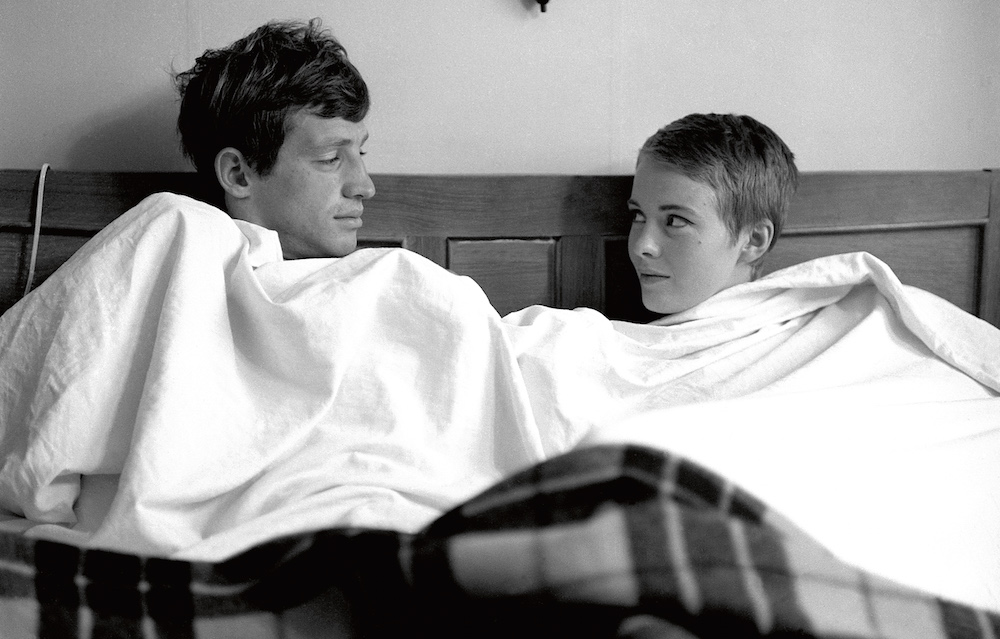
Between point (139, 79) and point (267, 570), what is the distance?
1006 millimetres

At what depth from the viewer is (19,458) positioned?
0.90 metres

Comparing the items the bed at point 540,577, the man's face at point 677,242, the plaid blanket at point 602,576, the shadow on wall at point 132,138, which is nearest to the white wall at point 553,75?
the shadow on wall at point 132,138

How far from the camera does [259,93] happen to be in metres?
1.24

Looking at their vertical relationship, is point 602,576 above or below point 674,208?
below

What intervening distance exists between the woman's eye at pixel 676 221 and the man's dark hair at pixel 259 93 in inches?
20.4

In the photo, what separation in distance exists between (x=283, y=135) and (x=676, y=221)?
1.99 ft

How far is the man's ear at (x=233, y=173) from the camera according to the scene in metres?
1.27

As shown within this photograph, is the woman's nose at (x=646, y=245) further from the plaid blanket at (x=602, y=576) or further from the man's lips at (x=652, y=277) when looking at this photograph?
the plaid blanket at (x=602, y=576)

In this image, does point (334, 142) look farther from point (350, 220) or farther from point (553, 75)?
point (553, 75)

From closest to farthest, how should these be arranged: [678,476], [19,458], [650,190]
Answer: [678,476]
[19,458]
[650,190]

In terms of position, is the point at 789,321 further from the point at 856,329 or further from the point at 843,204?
the point at 843,204

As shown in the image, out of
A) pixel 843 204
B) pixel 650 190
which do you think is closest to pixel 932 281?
pixel 843 204

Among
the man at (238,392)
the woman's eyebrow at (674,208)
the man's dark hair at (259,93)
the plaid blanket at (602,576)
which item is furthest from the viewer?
the woman's eyebrow at (674,208)

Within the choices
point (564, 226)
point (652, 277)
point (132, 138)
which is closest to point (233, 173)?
point (132, 138)
